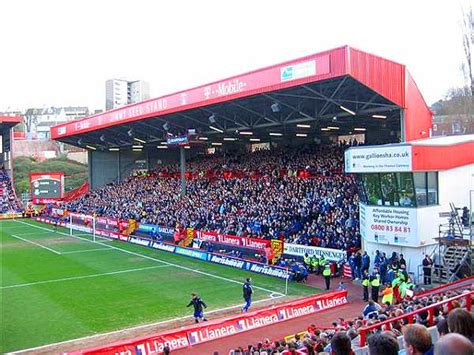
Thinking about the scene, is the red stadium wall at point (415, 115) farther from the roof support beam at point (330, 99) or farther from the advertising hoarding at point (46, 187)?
the advertising hoarding at point (46, 187)

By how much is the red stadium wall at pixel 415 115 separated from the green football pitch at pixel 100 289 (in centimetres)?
1077

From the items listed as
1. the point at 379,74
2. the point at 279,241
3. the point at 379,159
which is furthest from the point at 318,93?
the point at 279,241

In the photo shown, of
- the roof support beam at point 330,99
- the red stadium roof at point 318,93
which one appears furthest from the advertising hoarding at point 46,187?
the roof support beam at point 330,99

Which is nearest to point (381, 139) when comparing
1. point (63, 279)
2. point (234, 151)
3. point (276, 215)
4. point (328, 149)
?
point (328, 149)

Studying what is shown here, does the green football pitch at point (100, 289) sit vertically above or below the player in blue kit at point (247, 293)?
below

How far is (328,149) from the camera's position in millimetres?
44719

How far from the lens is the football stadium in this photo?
55.2 feet

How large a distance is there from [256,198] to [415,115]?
15183mm

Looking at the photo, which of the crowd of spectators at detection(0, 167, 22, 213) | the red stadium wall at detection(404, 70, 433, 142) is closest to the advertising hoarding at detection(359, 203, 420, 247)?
the red stadium wall at detection(404, 70, 433, 142)

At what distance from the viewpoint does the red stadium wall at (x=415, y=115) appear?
91.9ft

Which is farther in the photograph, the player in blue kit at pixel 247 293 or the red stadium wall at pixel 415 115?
the red stadium wall at pixel 415 115

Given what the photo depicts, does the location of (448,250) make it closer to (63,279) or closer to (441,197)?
(441,197)

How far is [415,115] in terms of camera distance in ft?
96.3

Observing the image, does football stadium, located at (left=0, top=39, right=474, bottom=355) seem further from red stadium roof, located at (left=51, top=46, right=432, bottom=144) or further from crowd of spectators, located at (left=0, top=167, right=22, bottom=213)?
crowd of spectators, located at (left=0, top=167, right=22, bottom=213)
